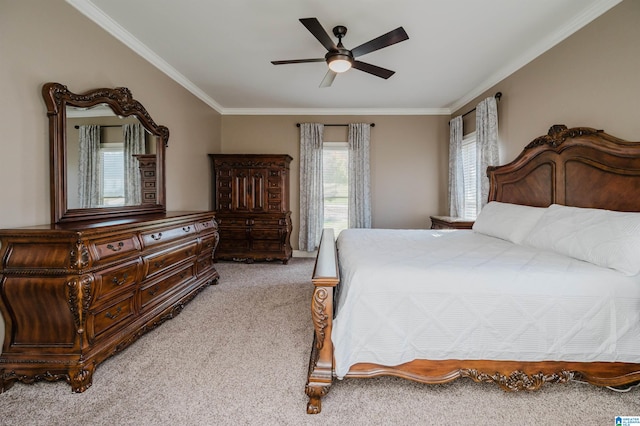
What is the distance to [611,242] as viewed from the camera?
1.73 meters

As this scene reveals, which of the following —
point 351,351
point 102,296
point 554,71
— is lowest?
point 351,351

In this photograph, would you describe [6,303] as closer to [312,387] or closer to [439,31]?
[312,387]

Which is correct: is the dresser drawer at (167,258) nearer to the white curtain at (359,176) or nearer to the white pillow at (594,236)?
the white curtain at (359,176)

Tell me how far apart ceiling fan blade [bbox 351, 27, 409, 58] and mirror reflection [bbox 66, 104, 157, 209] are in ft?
7.77

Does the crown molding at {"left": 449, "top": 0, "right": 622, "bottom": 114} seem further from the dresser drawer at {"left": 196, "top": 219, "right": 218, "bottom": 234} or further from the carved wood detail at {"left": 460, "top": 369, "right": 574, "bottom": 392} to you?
the dresser drawer at {"left": 196, "top": 219, "right": 218, "bottom": 234}

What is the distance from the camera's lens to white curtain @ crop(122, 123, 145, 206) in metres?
2.84

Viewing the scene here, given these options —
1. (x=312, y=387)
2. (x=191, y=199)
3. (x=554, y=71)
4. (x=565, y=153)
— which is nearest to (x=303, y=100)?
(x=191, y=199)

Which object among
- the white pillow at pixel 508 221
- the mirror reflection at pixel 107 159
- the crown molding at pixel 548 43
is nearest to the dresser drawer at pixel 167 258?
the mirror reflection at pixel 107 159

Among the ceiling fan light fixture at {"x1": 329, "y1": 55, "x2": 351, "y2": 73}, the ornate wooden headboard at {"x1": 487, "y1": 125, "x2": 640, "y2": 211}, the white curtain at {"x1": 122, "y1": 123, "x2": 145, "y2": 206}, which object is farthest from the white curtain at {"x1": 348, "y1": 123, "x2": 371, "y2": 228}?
the white curtain at {"x1": 122, "y1": 123, "x2": 145, "y2": 206}

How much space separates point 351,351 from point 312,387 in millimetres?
285

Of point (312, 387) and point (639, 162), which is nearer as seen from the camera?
point (312, 387)

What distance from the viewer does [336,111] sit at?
206 inches

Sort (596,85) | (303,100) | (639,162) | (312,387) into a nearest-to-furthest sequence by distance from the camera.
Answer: (312,387), (639,162), (596,85), (303,100)

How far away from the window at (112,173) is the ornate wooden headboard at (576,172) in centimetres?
423
